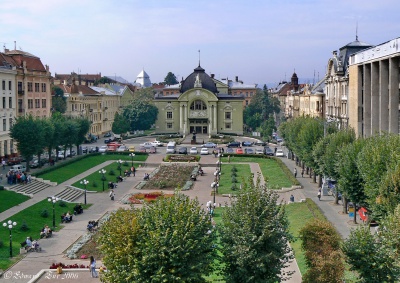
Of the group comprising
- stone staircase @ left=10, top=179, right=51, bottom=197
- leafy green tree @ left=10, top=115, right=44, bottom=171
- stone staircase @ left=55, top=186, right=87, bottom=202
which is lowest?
stone staircase @ left=55, top=186, right=87, bottom=202

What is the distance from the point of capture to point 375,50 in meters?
55.6

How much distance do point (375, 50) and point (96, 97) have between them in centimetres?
7772

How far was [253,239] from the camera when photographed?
76.4 ft

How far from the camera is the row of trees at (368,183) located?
23266 mm

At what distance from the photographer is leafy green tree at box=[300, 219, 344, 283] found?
78.8 feet

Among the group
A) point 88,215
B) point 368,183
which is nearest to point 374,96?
point 368,183

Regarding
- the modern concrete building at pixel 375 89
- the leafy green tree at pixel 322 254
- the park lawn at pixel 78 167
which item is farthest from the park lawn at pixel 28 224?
the modern concrete building at pixel 375 89

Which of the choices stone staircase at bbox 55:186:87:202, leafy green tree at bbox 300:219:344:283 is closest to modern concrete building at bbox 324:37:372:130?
stone staircase at bbox 55:186:87:202

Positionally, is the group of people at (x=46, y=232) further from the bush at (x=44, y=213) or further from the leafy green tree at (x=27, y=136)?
the leafy green tree at (x=27, y=136)

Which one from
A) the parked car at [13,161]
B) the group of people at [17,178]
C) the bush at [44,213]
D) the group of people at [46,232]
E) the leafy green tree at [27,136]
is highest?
the leafy green tree at [27,136]

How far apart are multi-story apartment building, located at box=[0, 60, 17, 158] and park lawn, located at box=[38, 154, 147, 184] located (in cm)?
919

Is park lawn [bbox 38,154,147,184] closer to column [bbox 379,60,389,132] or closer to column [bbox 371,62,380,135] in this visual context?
column [bbox 371,62,380,135]

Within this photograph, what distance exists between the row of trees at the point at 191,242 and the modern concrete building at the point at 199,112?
97694mm

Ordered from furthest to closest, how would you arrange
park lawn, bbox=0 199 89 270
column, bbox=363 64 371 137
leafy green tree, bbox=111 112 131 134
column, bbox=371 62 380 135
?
leafy green tree, bbox=111 112 131 134
column, bbox=363 64 371 137
column, bbox=371 62 380 135
park lawn, bbox=0 199 89 270
